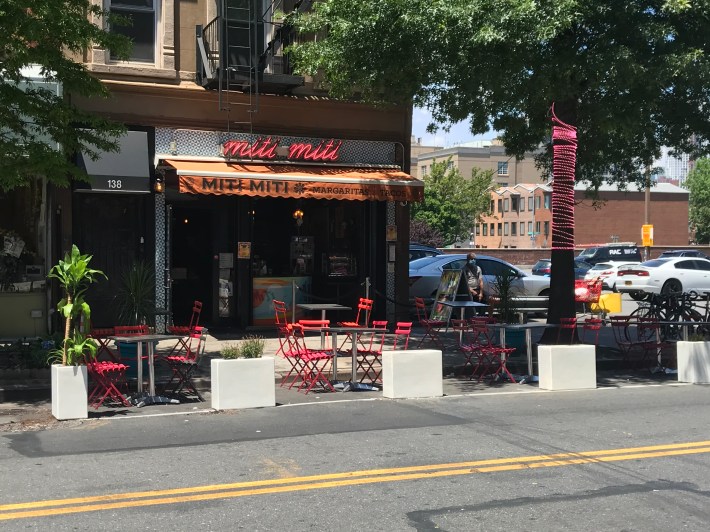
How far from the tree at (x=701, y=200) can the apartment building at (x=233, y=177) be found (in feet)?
269

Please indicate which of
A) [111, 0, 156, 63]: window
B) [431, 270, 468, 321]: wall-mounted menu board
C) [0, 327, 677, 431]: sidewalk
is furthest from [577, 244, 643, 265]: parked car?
[111, 0, 156, 63]: window

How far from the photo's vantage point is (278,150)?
16266 mm

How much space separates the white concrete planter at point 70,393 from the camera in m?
9.30

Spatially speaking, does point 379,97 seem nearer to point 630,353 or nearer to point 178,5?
point 178,5

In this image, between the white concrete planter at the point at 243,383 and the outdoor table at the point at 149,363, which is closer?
the white concrete planter at the point at 243,383

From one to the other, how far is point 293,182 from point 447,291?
3957mm

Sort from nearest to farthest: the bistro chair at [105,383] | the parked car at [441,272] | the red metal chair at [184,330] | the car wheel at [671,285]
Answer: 1. the bistro chair at [105,383]
2. the red metal chair at [184,330]
3. the parked car at [441,272]
4. the car wheel at [671,285]

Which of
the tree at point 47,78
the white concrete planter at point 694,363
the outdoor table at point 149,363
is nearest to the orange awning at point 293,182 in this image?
the tree at point 47,78

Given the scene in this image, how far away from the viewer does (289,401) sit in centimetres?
1055

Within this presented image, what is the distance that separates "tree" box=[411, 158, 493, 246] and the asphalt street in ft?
182

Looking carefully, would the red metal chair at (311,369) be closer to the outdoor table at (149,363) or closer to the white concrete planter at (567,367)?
the outdoor table at (149,363)

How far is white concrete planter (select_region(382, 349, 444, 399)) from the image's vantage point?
1069cm

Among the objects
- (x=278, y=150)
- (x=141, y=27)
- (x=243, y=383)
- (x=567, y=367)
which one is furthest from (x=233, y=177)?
(x=567, y=367)

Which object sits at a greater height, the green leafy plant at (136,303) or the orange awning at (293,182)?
the orange awning at (293,182)
